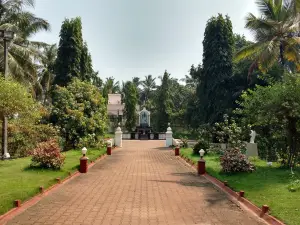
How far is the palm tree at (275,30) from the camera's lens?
22.0m

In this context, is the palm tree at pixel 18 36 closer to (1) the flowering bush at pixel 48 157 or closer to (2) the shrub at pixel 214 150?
(1) the flowering bush at pixel 48 157

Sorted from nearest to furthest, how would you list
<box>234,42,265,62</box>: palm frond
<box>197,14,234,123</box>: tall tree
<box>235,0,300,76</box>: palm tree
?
1. <box>235,0,300,76</box>: palm tree
2. <box>234,42,265,62</box>: palm frond
3. <box>197,14,234,123</box>: tall tree

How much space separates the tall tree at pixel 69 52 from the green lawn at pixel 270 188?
76.8ft

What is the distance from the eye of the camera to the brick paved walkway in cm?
728

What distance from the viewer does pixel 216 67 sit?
118 ft

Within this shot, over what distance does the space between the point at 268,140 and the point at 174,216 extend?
48.5ft

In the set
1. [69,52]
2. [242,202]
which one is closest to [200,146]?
[242,202]

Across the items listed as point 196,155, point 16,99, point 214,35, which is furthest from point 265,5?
point 16,99

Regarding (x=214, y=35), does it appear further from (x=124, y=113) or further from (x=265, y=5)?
(x=124, y=113)

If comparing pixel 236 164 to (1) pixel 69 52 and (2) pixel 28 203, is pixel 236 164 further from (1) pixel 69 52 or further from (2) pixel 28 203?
(1) pixel 69 52

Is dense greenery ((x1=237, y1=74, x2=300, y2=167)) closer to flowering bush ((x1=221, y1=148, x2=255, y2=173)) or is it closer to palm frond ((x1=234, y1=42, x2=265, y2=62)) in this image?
flowering bush ((x1=221, y1=148, x2=255, y2=173))

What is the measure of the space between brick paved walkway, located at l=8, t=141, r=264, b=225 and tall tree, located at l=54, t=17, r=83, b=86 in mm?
22842

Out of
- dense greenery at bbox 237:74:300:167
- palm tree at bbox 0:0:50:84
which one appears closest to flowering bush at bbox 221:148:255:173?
dense greenery at bbox 237:74:300:167

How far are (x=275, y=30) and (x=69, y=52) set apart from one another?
20103 mm
